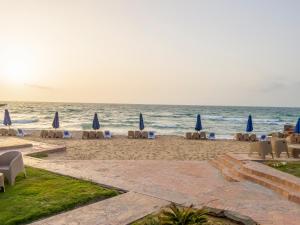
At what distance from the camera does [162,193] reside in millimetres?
6465

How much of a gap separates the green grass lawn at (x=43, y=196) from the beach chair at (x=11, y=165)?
0.70 feet

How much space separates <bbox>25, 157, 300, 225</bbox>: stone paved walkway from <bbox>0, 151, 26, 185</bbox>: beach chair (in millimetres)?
1267

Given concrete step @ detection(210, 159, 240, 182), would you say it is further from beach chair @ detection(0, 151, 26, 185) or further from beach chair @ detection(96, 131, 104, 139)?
beach chair @ detection(96, 131, 104, 139)

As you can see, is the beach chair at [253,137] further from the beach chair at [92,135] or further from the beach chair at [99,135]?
the beach chair at [92,135]

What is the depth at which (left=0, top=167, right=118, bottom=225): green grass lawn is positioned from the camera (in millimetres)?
5086

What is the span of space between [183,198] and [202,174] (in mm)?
2660

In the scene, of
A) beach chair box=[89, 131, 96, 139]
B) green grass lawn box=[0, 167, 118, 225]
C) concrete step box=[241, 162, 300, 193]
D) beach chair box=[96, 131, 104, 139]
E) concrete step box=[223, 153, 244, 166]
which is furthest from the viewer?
beach chair box=[96, 131, 104, 139]

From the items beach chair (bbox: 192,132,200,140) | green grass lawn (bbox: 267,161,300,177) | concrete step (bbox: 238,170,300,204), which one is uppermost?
green grass lawn (bbox: 267,161,300,177)

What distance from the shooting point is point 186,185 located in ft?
24.1

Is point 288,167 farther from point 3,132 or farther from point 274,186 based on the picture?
point 3,132

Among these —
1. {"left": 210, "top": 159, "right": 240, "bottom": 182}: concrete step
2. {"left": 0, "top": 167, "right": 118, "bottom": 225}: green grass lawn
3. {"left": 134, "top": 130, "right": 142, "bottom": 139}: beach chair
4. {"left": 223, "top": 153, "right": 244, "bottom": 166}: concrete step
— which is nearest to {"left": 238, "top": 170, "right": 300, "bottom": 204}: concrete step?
{"left": 210, "top": 159, "right": 240, "bottom": 182}: concrete step

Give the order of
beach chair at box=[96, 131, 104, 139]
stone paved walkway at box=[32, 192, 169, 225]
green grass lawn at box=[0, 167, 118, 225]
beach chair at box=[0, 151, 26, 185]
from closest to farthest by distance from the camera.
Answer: stone paved walkway at box=[32, 192, 169, 225] → green grass lawn at box=[0, 167, 118, 225] → beach chair at box=[0, 151, 26, 185] → beach chair at box=[96, 131, 104, 139]

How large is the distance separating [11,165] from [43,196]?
1.41 metres

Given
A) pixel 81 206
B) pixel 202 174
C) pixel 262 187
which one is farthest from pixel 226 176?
pixel 81 206
